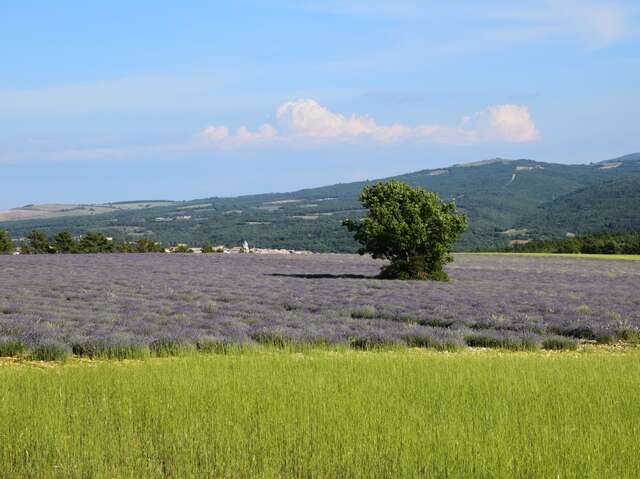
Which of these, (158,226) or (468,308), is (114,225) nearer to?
(158,226)

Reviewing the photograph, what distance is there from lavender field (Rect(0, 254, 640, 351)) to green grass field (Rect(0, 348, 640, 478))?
12.8 ft

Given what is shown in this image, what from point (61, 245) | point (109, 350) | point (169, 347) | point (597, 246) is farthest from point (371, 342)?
point (597, 246)

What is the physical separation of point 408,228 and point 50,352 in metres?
21.9

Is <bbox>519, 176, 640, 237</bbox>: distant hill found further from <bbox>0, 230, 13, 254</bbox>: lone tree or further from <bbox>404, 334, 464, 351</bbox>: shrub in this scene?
<bbox>404, 334, 464, 351</bbox>: shrub

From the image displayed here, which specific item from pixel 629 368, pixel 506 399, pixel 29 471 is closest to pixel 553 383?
pixel 506 399

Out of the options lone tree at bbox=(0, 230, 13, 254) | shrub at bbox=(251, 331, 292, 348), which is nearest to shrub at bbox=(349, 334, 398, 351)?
shrub at bbox=(251, 331, 292, 348)

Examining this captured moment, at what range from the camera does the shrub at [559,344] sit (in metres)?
16.0

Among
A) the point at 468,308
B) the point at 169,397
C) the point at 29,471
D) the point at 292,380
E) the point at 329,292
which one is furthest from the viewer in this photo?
the point at 329,292

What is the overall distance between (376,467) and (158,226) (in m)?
177

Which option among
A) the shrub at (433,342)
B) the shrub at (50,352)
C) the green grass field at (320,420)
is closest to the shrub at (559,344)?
the shrub at (433,342)

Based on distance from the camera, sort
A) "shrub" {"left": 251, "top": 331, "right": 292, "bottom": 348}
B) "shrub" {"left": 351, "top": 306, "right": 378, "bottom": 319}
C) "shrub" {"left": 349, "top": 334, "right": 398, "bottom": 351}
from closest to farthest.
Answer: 1. "shrub" {"left": 251, "top": 331, "right": 292, "bottom": 348}
2. "shrub" {"left": 349, "top": 334, "right": 398, "bottom": 351}
3. "shrub" {"left": 351, "top": 306, "right": 378, "bottom": 319}

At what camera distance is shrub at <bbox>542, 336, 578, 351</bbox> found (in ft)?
52.5

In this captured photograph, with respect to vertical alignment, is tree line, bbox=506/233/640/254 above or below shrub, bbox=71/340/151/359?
below

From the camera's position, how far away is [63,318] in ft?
57.2
